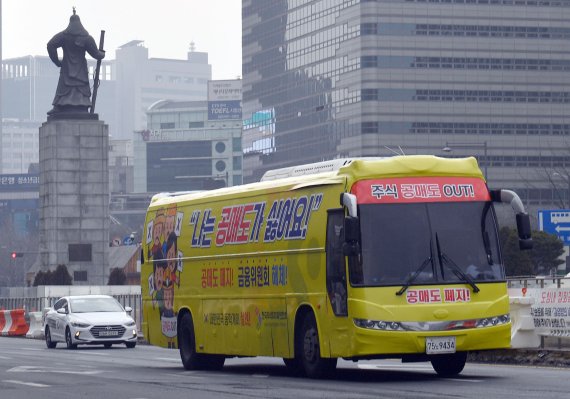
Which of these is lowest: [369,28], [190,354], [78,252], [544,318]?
[190,354]

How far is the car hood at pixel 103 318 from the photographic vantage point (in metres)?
39.4

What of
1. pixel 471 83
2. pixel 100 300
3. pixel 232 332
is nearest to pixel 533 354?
pixel 232 332

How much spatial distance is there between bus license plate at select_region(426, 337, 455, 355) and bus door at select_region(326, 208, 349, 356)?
106 centimetres

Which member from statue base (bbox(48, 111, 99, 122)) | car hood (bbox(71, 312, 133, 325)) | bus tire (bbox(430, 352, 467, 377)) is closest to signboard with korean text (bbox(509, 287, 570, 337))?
bus tire (bbox(430, 352, 467, 377))

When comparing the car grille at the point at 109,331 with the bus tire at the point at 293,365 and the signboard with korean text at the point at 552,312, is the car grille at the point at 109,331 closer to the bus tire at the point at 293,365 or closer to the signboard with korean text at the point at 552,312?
the bus tire at the point at 293,365

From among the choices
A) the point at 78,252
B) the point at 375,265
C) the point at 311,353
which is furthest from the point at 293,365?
the point at 78,252

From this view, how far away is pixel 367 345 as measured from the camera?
67.6ft

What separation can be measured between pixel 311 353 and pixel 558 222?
25465mm

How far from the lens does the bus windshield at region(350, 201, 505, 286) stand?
20969 millimetres

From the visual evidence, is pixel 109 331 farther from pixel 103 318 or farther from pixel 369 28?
pixel 369 28

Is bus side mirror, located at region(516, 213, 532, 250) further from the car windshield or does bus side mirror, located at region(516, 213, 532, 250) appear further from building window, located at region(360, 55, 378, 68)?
building window, located at region(360, 55, 378, 68)

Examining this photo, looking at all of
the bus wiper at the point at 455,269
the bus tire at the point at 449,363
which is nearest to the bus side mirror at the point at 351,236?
the bus wiper at the point at 455,269

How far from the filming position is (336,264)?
21312 mm

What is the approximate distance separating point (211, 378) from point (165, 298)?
431cm
